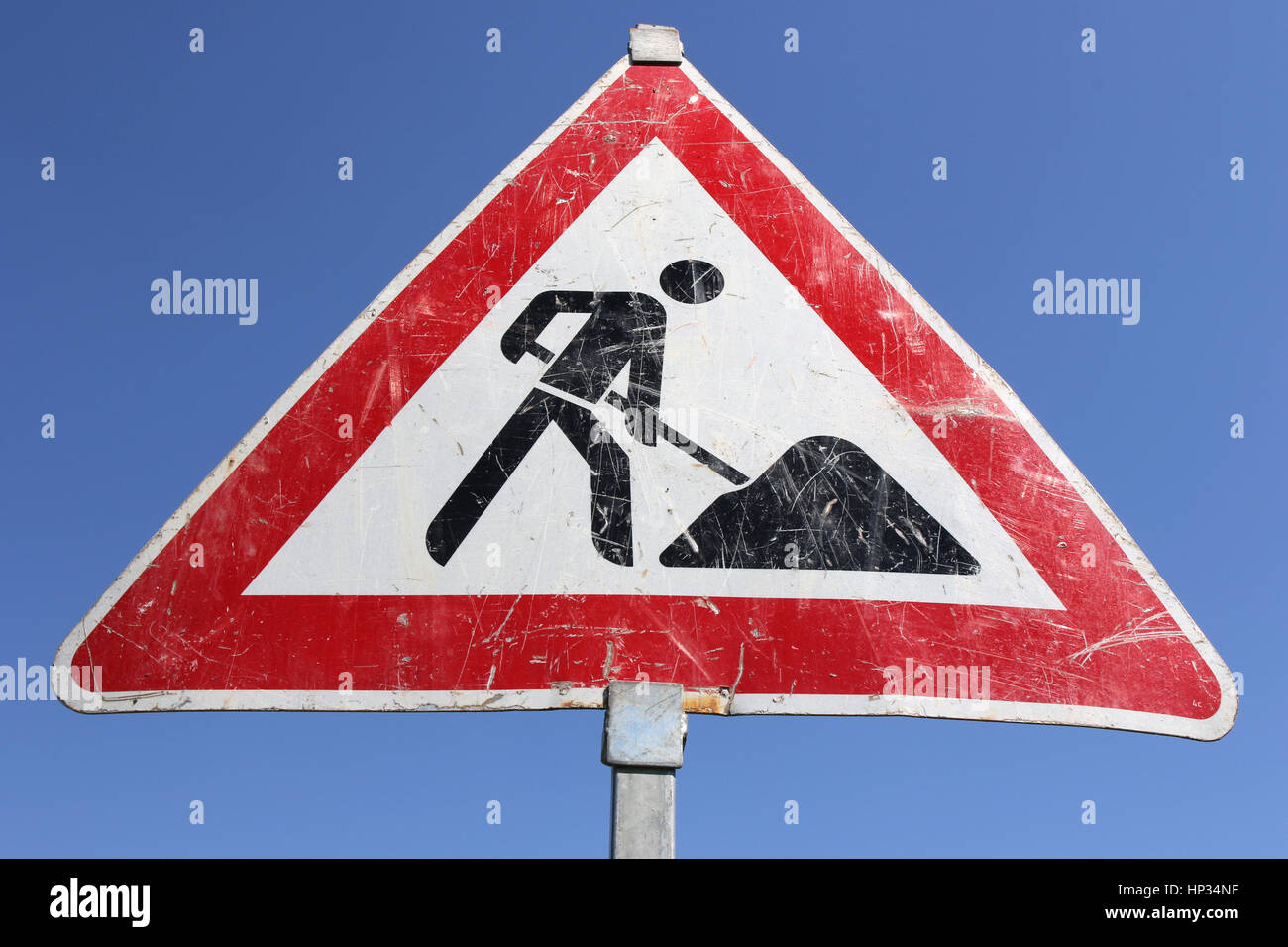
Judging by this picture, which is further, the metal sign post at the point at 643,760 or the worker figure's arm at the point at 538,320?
the worker figure's arm at the point at 538,320

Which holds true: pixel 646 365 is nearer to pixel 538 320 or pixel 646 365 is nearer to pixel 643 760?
pixel 538 320

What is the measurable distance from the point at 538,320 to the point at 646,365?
19 cm

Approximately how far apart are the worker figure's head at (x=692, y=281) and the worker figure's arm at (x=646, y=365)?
0.12 ft

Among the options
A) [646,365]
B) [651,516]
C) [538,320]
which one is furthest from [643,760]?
[538,320]

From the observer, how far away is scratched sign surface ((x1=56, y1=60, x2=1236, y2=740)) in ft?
4.25

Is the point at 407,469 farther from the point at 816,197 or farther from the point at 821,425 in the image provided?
the point at 816,197

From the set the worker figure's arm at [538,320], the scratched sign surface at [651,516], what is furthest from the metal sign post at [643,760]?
the worker figure's arm at [538,320]

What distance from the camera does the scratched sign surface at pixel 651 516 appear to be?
4.25 ft

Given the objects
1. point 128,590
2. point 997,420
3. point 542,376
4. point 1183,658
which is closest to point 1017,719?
point 1183,658

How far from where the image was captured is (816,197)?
152 centimetres

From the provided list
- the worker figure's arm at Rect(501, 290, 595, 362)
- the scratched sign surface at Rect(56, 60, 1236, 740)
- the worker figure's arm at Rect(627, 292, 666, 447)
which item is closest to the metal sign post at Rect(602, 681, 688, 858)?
the scratched sign surface at Rect(56, 60, 1236, 740)

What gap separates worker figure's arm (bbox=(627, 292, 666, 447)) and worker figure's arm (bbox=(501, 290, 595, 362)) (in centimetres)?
9

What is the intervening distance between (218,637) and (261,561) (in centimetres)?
12

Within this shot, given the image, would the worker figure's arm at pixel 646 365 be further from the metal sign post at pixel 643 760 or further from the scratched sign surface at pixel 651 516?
the metal sign post at pixel 643 760
